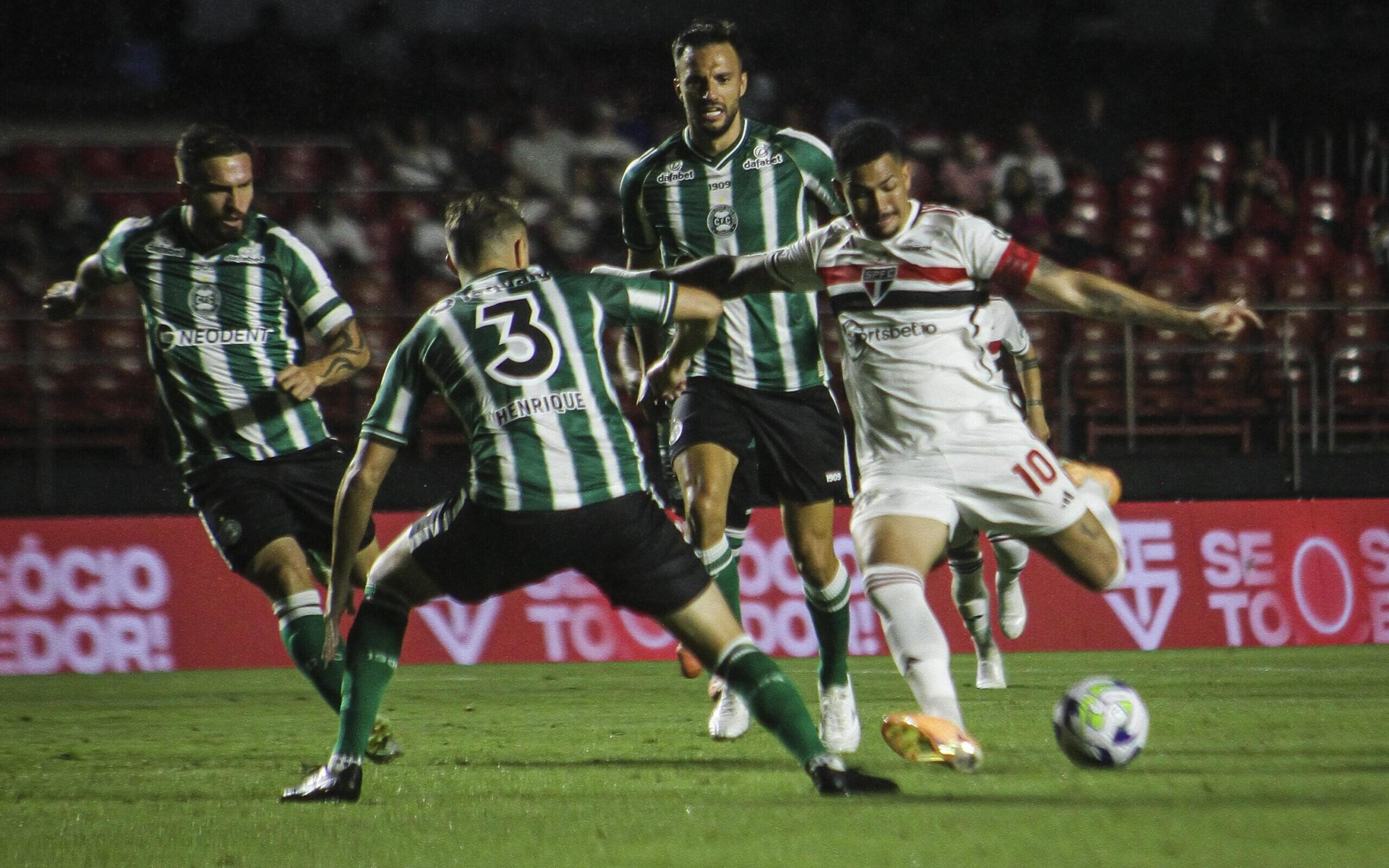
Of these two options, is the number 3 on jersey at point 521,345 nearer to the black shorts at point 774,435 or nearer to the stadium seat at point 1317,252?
the black shorts at point 774,435

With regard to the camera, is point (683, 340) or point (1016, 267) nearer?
point (1016, 267)

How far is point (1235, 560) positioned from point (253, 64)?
34.8 ft

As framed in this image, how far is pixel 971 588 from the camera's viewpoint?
8.27m

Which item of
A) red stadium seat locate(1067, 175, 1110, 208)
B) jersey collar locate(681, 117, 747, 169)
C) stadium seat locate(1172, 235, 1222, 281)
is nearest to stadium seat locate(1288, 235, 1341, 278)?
stadium seat locate(1172, 235, 1222, 281)

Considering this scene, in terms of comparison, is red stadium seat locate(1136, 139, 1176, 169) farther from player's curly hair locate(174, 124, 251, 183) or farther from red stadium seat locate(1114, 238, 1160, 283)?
player's curly hair locate(174, 124, 251, 183)

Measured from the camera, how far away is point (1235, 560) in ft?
36.5

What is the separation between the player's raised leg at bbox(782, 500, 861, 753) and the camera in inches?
237

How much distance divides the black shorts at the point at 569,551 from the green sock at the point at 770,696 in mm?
203

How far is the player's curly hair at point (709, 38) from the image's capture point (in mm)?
6203

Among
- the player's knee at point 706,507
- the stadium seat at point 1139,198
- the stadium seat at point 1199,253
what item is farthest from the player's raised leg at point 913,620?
the stadium seat at point 1139,198

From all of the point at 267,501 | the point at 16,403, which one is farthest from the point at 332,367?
the point at 16,403

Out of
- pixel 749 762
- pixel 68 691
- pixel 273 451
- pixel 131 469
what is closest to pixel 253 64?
pixel 131 469

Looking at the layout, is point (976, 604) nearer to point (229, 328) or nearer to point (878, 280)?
point (878, 280)

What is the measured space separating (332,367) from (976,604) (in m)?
3.51
